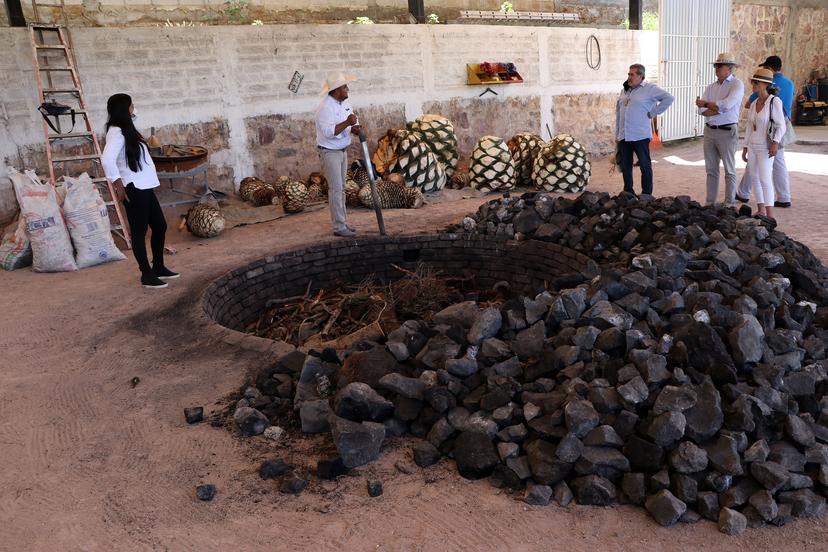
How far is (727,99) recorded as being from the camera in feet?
21.7

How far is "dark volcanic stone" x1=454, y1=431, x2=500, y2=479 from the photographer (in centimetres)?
264

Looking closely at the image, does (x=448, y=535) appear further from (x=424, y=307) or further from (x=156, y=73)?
(x=156, y=73)

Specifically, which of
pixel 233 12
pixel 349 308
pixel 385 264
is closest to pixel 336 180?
pixel 385 264

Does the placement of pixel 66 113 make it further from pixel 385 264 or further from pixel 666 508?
pixel 666 508

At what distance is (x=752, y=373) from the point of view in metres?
2.82

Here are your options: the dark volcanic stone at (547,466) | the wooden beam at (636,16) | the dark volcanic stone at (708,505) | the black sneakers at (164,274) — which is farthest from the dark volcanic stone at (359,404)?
the wooden beam at (636,16)

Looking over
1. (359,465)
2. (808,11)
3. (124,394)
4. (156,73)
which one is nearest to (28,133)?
(156,73)

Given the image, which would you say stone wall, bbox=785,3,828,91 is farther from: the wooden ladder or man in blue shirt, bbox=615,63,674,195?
the wooden ladder

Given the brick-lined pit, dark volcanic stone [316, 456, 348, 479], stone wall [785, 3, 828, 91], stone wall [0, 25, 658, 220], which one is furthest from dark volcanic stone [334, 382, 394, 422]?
stone wall [785, 3, 828, 91]

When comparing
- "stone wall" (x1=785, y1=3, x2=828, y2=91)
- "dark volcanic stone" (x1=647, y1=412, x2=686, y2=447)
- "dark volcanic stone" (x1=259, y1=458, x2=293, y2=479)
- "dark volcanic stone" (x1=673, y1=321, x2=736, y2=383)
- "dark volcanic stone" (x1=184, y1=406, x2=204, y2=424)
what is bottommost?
"dark volcanic stone" (x1=259, y1=458, x2=293, y2=479)

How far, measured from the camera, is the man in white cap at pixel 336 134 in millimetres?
6254

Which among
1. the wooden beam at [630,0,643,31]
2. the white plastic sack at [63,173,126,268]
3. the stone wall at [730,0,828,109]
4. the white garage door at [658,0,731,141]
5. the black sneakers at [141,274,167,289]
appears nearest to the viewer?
the black sneakers at [141,274,167,289]

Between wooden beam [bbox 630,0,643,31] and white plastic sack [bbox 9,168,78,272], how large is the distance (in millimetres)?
10865

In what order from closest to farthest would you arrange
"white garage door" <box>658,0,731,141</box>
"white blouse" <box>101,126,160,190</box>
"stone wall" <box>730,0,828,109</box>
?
"white blouse" <box>101,126,160,190</box>
"white garage door" <box>658,0,731,141</box>
"stone wall" <box>730,0,828,109</box>
